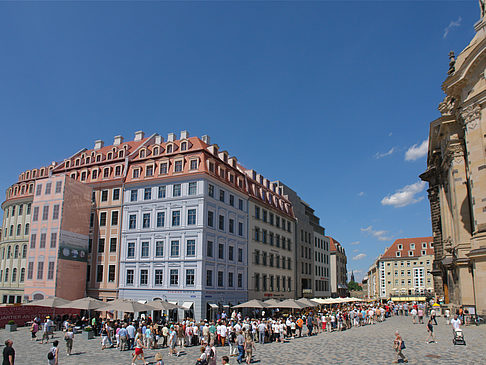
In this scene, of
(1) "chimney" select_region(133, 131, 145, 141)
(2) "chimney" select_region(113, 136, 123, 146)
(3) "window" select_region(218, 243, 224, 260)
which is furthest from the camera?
(2) "chimney" select_region(113, 136, 123, 146)

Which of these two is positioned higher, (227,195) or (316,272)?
(227,195)

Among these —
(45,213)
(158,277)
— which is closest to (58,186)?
(45,213)

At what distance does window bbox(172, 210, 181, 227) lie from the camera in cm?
4384

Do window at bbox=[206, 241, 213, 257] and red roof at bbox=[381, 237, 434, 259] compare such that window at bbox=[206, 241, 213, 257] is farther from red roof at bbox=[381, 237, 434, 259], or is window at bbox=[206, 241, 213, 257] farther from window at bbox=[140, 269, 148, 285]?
red roof at bbox=[381, 237, 434, 259]

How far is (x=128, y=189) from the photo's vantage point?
4778cm

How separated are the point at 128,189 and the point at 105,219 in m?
4.85

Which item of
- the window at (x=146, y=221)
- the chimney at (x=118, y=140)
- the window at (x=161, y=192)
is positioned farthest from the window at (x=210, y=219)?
the chimney at (x=118, y=140)

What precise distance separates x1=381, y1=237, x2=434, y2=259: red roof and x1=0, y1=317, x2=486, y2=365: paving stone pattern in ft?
304

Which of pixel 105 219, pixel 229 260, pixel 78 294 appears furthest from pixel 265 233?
pixel 78 294

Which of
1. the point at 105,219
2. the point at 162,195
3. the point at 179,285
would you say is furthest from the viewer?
the point at 105,219

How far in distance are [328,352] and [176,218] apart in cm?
2561

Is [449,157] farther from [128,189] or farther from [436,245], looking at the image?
[128,189]

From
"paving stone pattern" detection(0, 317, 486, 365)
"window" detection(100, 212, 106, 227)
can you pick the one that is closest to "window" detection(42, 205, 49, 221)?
"window" detection(100, 212, 106, 227)

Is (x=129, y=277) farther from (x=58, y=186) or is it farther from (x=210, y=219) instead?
(x=58, y=186)
